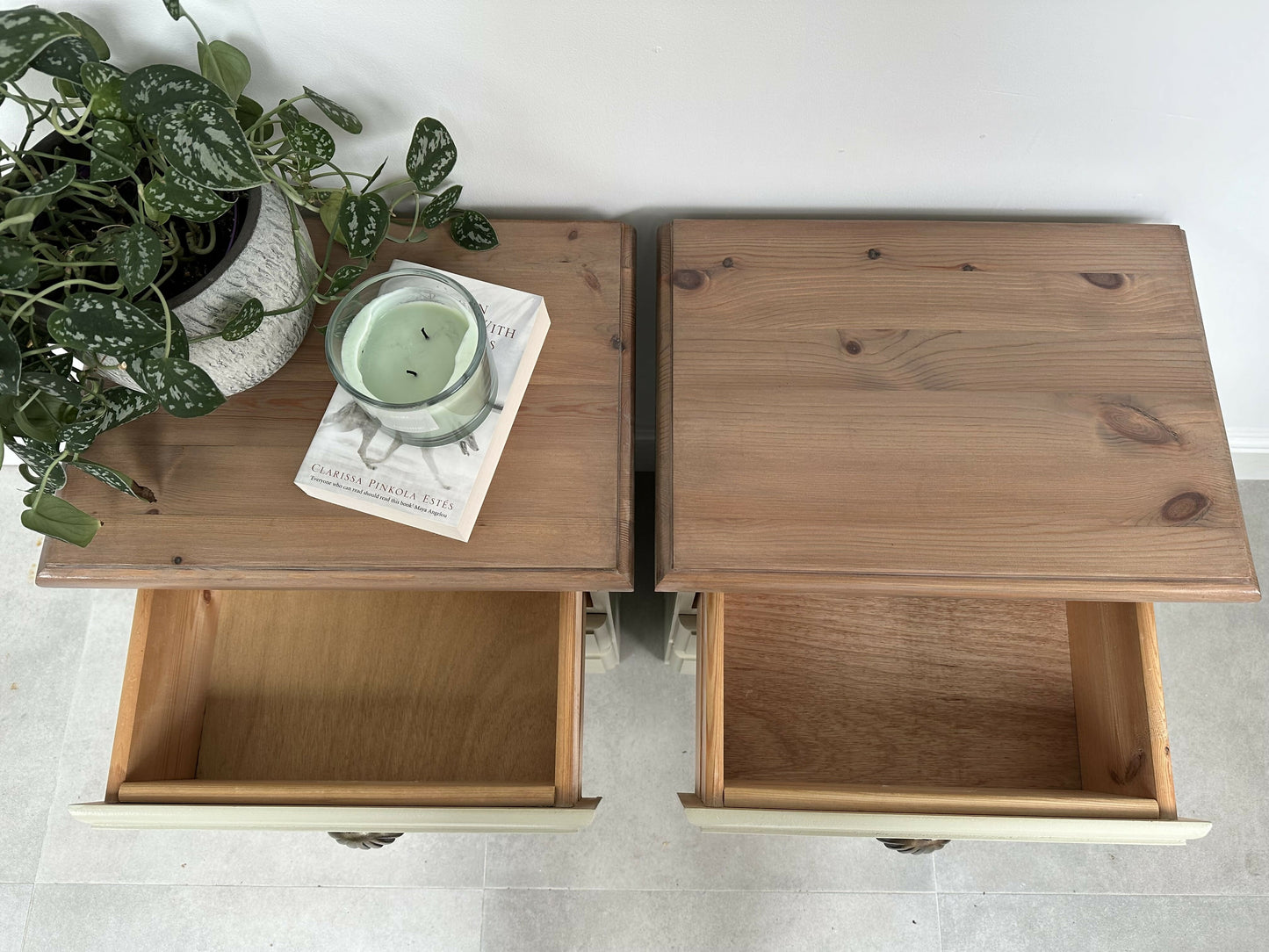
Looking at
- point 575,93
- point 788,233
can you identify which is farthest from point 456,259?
point 788,233

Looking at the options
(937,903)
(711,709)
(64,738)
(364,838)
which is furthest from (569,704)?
(64,738)

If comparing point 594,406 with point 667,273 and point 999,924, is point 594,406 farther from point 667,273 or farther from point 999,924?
point 999,924

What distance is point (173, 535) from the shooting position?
25.9 inches

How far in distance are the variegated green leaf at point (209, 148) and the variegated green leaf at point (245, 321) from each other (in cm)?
10

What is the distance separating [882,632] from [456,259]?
0.62 m

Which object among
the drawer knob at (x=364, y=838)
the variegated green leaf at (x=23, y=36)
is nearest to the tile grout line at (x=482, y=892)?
the drawer knob at (x=364, y=838)

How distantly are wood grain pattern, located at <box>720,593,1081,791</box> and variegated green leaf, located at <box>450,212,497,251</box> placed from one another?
0.49 metres

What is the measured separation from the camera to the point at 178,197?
0.48 metres

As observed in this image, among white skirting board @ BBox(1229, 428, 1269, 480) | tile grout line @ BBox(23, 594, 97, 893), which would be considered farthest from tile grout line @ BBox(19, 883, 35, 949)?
white skirting board @ BBox(1229, 428, 1269, 480)

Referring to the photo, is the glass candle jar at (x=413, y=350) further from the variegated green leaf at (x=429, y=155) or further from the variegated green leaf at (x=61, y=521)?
the variegated green leaf at (x=61, y=521)

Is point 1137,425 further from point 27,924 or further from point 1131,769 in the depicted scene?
point 27,924

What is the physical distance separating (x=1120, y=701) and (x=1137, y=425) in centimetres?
31

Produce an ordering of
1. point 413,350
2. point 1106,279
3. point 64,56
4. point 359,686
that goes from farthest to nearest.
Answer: point 359,686
point 1106,279
point 413,350
point 64,56

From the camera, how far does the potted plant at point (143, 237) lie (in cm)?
48
